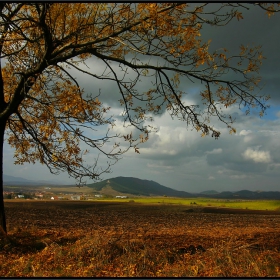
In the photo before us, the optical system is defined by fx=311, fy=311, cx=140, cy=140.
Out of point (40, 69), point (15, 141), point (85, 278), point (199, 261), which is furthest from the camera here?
point (15, 141)

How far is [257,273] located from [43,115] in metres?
8.27

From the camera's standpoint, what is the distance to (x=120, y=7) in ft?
28.7

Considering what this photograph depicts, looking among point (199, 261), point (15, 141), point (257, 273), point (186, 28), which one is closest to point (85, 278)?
point (199, 261)

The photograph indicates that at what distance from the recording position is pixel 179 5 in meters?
8.34

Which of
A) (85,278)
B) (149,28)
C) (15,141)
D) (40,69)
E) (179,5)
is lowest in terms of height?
(85,278)

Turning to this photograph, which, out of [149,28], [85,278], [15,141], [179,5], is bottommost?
[85,278]

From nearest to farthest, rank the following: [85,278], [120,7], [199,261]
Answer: [85,278], [199,261], [120,7]

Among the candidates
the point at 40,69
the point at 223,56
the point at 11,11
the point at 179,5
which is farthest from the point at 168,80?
the point at 11,11

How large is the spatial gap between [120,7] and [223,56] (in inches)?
130

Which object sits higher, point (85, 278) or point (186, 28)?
point (186, 28)

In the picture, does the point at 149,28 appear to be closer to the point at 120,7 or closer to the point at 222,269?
the point at 120,7

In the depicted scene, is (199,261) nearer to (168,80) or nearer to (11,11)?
(168,80)

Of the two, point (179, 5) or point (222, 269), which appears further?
point (179, 5)

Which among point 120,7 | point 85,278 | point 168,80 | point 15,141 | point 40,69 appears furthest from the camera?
point 15,141
